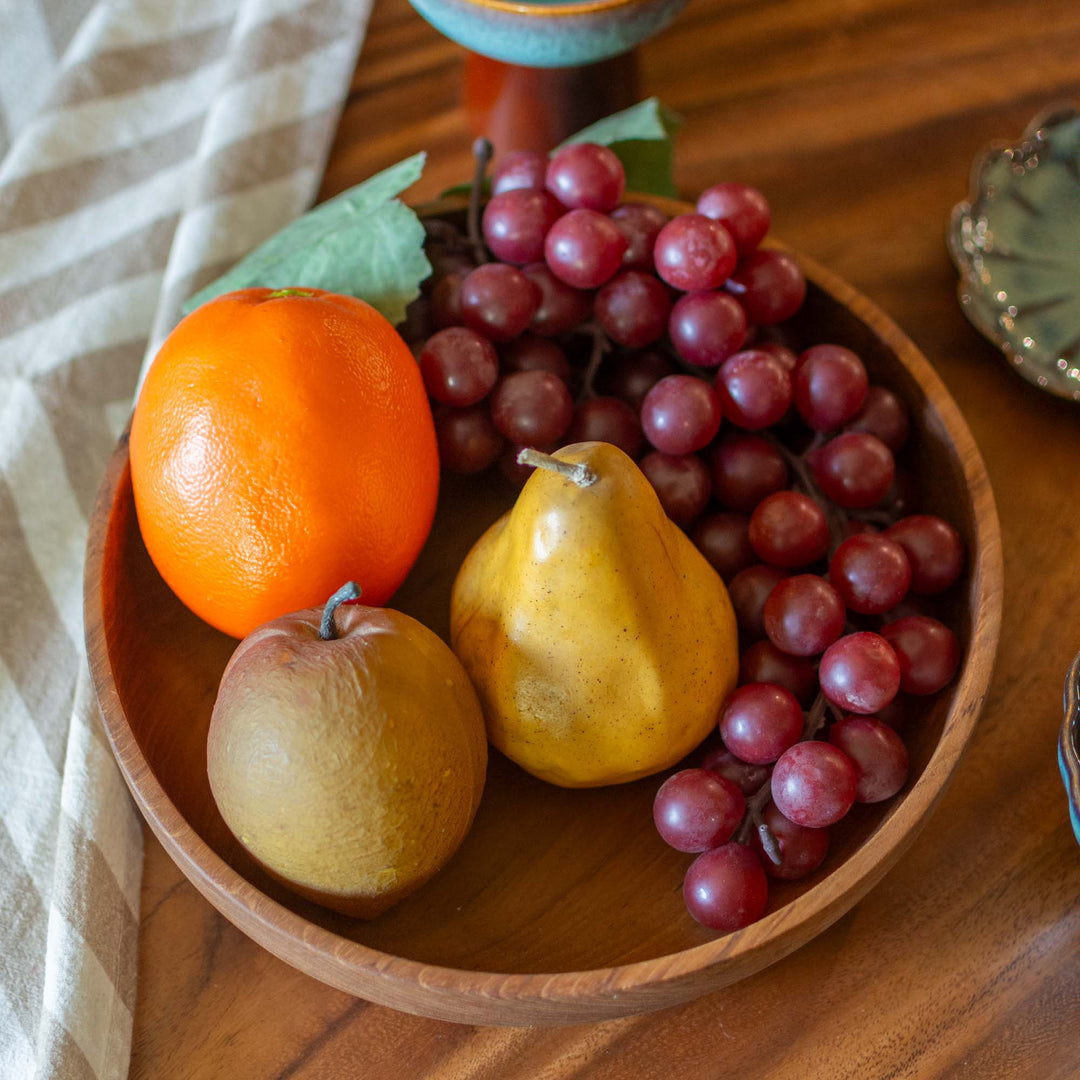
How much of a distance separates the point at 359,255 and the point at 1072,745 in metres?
0.41

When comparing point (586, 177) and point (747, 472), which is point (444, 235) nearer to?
point (586, 177)

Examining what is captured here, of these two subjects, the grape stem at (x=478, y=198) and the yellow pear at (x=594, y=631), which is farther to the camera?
the grape stem at (x=478, y=198)

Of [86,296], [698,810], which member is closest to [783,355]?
[698,810]

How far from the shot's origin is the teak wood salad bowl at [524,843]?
1.32 feet

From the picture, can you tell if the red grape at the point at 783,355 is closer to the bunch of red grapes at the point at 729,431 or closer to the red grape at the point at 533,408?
the bunch of red grapes at the point at 729,431

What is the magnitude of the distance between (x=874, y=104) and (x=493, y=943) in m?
0.64

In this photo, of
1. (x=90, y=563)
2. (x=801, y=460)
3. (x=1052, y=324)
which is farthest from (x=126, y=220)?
(x=1052, y=324)

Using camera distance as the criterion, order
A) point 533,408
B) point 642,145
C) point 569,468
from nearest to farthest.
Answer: point 569,468, point 533,408, point 642,145

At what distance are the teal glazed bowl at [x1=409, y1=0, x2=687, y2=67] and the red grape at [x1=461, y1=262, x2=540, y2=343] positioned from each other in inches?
6.0

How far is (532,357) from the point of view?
22.1 inches

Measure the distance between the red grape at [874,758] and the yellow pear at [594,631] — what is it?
59mm

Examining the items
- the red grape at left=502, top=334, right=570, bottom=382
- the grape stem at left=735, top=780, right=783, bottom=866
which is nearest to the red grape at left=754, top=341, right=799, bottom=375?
the red grape at left=502, top=334, right=570, bottom=382

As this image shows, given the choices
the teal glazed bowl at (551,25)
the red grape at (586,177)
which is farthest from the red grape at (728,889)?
the teal glazed bowl at (551,25)

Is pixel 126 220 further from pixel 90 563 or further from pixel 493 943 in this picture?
pixel 493 943
